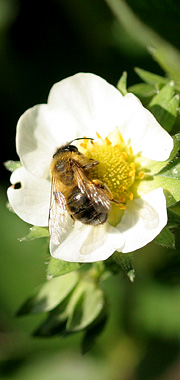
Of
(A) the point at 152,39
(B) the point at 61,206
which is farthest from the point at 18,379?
(A) the point at 152,39

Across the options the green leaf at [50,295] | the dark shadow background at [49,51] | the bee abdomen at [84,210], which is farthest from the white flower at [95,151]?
the dark shadow background at [49,51]

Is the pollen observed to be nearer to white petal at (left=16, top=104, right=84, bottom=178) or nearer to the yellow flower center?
the yellow flower center

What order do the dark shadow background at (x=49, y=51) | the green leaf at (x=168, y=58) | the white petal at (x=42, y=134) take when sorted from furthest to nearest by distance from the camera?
the dark shadow background at (x=49, y=51) < the green leaf at (x=168, y=58) < the white petal at (x=42, y=134)

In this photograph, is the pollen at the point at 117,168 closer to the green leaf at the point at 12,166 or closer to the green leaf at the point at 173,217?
the green leaf at the point at 173,217

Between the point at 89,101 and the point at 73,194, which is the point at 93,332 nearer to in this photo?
the point at 73,194

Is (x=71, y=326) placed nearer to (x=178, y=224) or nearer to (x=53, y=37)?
(x=178, y=224)

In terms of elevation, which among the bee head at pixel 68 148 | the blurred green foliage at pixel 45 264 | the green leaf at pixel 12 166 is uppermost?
the green leaf at pixel 12 166

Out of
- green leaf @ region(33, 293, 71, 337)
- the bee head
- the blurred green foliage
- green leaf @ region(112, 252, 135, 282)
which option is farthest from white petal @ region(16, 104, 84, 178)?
the blurred green foliage
